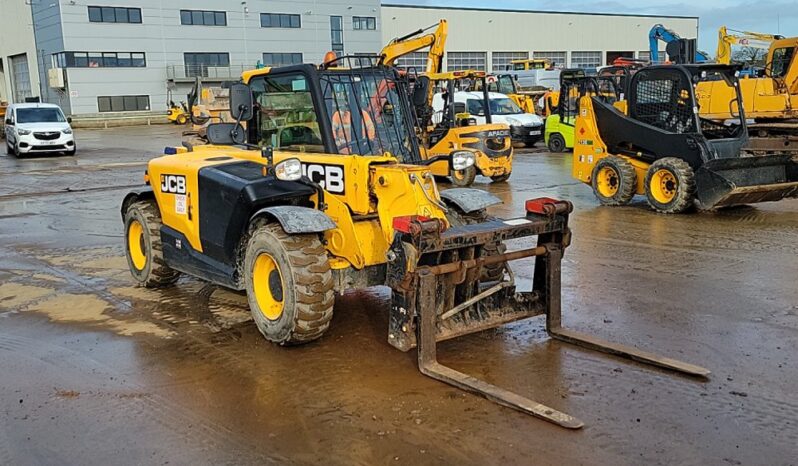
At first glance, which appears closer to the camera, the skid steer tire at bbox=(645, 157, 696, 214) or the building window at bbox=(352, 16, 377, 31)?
the skid steer tire at bbox=(645, 157, 696, 214)

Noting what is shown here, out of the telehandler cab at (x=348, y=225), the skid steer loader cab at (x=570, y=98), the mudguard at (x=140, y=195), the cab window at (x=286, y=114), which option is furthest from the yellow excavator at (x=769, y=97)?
the mudguard at (x=140, y=195)

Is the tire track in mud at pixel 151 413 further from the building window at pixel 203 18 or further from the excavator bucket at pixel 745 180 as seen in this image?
the building window at pixel 203 18

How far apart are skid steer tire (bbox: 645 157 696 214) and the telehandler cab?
19.5ft

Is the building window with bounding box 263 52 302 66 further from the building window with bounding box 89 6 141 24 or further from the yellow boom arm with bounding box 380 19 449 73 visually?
the yellow boom arm with bounding box 380 19 449 73

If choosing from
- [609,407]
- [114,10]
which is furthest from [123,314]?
[114,10]

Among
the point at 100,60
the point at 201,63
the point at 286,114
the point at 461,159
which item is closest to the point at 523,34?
the point at 201,63

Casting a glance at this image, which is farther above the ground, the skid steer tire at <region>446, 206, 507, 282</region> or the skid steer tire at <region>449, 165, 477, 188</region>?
the skid steer tire at <region>446, 206, 507, 282</region>

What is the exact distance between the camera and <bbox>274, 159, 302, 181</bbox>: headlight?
18.1ft

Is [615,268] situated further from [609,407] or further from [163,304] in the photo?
[163,304]

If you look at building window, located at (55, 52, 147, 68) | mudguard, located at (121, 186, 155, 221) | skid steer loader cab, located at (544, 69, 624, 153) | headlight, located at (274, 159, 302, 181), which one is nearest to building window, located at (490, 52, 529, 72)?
building window, located at (55, 52, 147, 68)

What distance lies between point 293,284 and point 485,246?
4.75ft

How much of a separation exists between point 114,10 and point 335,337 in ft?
167

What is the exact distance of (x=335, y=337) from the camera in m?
5.91

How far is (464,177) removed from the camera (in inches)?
613
